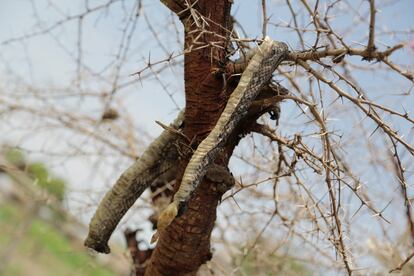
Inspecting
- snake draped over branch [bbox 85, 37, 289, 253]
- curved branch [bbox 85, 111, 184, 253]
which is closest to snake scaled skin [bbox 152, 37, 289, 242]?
snake draped over branch [bbox 85, 37, 289, 253]

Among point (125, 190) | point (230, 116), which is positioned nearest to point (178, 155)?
point (125, 190)

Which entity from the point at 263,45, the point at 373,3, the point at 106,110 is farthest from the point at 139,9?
the point at 373,3

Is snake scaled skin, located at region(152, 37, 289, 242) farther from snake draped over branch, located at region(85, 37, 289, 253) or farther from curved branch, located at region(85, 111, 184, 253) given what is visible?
curved branch, located at region(85, 111, 184, 253)

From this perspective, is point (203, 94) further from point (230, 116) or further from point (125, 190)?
point (125, 190)

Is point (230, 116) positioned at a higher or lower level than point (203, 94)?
lower

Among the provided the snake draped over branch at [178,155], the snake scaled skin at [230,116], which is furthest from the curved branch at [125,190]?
the snake scaled skin at [230,116]

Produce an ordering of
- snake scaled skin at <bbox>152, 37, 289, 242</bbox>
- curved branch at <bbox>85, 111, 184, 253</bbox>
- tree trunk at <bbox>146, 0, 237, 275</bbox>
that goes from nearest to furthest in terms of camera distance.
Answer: snake scaled skin at <bbox>152, 37, 289, 242</bbox> → tree trunk at <bbox>146, 0, 237, 275</bbox> → curved branch at <bbox>85, 111, 184, 253</bbox>

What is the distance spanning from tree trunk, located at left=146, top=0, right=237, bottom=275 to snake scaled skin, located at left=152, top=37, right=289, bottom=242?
0.10 meters

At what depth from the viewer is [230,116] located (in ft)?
3.55

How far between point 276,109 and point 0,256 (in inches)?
157

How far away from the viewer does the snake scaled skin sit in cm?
103

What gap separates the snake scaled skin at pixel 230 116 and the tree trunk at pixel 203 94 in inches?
3.8

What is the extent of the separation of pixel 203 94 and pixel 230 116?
173 millimetres

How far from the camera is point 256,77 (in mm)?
1114
